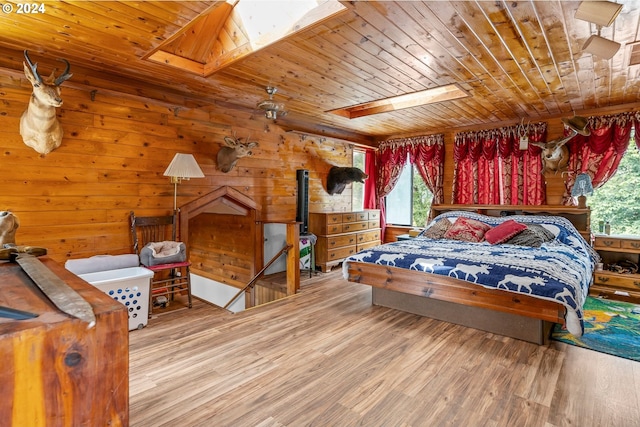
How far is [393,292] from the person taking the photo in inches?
144

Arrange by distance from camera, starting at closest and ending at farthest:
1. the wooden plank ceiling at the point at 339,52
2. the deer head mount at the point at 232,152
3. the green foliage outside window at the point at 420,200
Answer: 1. the wooden plank ceiling at the point at 339,52
2. the deer head mount at the point at 232,152
3. the green foliage outside window at the point at 420,200

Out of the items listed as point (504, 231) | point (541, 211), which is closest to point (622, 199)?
point (541, 211)

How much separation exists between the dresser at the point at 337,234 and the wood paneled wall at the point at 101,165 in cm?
135

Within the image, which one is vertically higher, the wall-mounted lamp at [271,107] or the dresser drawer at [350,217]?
the wall-mounted lamp at [271,107]

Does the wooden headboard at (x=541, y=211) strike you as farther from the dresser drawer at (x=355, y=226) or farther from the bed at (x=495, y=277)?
the dresser drawer at (x=355, y=226)

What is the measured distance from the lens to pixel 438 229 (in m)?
4.88

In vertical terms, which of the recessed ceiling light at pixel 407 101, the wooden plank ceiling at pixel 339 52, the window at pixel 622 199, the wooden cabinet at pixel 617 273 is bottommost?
the wooden cabinet at pixel 617 273

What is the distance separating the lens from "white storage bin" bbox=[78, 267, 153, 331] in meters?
2.95

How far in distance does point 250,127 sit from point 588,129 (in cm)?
468

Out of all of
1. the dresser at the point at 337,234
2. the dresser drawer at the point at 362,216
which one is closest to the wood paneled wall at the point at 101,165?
the dresser at the point at 337,234

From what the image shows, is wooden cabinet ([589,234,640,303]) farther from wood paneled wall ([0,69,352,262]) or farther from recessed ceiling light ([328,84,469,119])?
wood paneled wall ([0,69,352,262])

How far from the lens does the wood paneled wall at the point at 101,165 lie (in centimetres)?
298

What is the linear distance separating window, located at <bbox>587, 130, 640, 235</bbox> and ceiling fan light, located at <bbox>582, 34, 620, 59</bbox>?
3088mm

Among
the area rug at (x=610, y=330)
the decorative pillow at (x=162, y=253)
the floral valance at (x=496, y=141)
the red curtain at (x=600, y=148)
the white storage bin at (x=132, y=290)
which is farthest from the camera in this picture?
the floral valance at (x=496, y=141)
